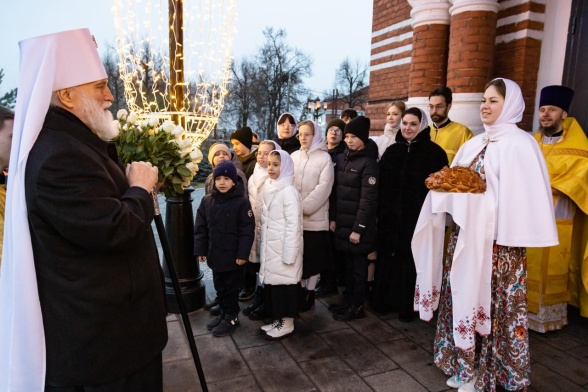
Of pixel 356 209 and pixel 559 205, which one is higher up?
pixel 559 205

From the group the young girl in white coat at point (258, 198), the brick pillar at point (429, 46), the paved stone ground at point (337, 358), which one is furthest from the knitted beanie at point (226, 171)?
the brick pillar at point (429, 46)

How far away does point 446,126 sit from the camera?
15.5 feet

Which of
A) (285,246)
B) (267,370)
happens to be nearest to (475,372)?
(267,370)

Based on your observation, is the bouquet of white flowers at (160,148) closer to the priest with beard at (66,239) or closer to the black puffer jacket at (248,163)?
the priest with beard at (66,239)

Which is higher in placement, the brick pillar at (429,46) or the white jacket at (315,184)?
the brick pillar at (429,46)

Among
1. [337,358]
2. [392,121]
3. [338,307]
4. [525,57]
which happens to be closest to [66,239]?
[337,358]

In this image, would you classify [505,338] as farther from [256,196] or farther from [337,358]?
[256,196]

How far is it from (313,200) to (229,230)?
1.04 meters

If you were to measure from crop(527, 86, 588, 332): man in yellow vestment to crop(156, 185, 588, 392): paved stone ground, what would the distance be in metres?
0.29

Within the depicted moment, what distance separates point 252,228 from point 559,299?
335 centimetres

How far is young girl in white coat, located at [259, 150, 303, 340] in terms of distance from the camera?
4.02 metres

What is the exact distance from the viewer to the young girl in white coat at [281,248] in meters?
4.02

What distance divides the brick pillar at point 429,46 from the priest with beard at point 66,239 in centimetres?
536

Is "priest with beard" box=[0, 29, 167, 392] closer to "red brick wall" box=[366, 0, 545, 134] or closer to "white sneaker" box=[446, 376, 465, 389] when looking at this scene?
"white sneaker" box=[446, 376, 465, 389]
